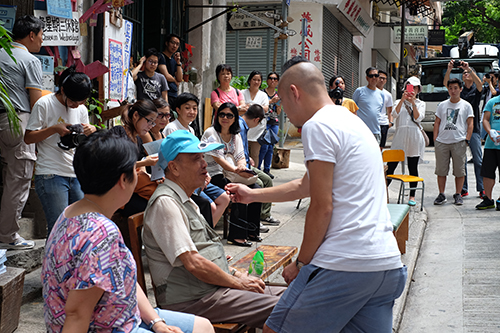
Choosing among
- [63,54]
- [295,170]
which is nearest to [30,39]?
[63,54]

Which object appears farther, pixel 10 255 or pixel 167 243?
pixel 10 255

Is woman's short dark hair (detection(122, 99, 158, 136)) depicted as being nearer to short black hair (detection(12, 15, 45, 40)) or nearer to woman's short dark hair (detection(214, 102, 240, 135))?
short black hair (detection(12, 15, 45, 40))

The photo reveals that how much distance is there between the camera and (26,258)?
14.3 ft

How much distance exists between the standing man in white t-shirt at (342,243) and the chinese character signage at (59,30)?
4.13m

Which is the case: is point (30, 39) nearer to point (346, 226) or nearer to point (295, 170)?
point (346, 226)

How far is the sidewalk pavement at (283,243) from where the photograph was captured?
3803mm

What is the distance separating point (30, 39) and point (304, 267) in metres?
3.45

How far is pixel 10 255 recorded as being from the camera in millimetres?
4230

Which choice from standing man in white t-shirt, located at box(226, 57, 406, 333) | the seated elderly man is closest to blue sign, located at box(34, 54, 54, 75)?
the seated elderly man

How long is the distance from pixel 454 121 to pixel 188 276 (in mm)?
6895

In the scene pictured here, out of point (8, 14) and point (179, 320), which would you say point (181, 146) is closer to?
point (179, 320)

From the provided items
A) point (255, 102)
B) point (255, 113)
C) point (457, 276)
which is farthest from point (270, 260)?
point (255, 102)

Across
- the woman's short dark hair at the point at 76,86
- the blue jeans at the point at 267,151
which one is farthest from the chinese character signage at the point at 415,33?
the woman's short dark hair at the point at 76,86

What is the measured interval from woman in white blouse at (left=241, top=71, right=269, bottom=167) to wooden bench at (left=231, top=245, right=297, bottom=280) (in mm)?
4425
